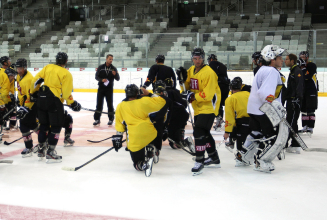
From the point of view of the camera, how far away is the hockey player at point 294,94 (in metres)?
5.23

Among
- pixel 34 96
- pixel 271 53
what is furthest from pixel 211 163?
pixel 34 96

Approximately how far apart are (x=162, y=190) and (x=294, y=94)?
112 inches

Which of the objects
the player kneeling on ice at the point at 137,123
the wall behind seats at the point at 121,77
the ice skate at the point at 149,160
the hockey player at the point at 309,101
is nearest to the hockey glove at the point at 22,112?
the player kneeling on ice at the point at 137,123

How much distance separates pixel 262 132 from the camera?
4074mm

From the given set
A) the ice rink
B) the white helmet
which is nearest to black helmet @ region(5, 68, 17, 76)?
the ice rink

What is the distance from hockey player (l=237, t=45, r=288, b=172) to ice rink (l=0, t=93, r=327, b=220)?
8.9 inches

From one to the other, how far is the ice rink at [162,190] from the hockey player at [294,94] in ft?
0.75

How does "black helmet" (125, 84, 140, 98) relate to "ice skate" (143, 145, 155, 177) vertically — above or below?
above

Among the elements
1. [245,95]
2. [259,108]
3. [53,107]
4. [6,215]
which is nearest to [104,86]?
[53,107]

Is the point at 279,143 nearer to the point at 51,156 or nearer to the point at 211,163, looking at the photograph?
the point at 211,163

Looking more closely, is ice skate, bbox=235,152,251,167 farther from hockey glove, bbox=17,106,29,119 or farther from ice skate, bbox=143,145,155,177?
hockey glove, bbox=17,106,29,119

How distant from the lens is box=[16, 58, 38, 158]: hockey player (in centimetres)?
495

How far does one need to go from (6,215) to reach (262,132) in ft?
8.78

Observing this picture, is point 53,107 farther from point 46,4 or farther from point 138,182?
point 46,4
